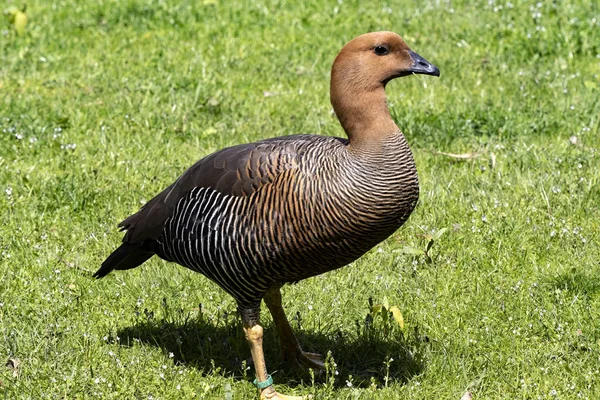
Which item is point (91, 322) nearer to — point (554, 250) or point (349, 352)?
point (349, 352)

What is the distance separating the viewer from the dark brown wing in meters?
4.94

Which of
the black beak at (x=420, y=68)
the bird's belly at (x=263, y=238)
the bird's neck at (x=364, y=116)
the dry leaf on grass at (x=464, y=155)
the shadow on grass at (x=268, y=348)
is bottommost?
the shadow on grass at (x=268, y=348)

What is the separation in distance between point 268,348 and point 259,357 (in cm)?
58

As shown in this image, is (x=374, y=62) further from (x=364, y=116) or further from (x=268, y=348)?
(x=268, y=348)

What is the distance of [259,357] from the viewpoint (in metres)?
5.29

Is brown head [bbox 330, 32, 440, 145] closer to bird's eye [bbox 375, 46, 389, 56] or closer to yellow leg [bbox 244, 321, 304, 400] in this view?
bird's eye [bbox 375, 46, 389, 56]

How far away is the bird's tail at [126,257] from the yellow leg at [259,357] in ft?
2.63

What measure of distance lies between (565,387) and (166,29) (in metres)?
6.69

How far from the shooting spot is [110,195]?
7234mm

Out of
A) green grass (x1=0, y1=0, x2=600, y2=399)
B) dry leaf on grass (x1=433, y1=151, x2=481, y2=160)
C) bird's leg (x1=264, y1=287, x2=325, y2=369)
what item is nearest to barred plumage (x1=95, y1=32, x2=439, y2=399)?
bird's leg (x1=264, y1=287, x2=325, y2=369)

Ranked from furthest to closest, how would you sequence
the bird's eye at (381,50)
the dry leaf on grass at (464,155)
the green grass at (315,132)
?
the dry leaf on grass at (464,155), the green grass at (315,132), the bird's eye at (381,50)

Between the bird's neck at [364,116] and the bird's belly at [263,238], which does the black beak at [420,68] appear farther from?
the bird's belly at [263,238]

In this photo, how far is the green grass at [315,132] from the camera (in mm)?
5422

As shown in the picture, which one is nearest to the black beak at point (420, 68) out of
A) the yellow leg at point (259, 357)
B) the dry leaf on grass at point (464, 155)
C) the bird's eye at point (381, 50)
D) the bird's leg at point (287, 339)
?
the bird's eye at point (381, 50)
